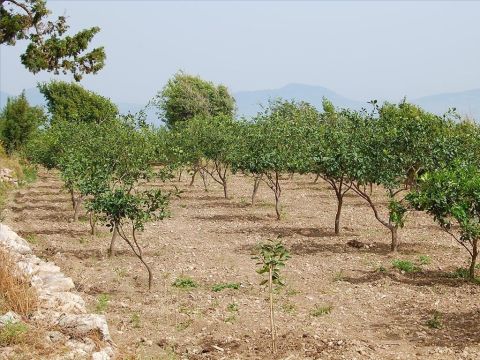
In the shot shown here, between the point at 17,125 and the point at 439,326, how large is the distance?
45675 millimetres

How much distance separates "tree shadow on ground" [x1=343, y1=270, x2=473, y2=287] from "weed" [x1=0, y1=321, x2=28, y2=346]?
29.5ft

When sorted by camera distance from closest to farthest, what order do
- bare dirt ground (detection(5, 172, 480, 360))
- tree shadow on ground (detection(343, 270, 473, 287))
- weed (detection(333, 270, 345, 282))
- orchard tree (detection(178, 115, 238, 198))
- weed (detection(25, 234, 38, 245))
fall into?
bare dirt ground (detection(5, 172, 480, 360))
tree shadow on ground (detection(343, 270, 473, 287))
weed (detection(333, 270, 345, 282))
weed (detection(25, 234, 38, 245))
orchard tree (detection(178, 115, 238, 198))

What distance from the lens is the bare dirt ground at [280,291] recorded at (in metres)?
10.3

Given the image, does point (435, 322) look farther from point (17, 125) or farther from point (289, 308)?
point (17, 125)

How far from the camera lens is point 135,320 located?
1157cm

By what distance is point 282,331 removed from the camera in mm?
10984

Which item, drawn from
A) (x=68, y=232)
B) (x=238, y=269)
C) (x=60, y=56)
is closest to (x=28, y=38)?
(x=60, y=56)

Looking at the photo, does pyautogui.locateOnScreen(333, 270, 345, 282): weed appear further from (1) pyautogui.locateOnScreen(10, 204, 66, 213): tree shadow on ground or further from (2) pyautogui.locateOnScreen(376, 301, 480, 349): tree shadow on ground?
(1) pyautogui.locateOnScreen(10, 204, 66, 213): tree shadow on ground

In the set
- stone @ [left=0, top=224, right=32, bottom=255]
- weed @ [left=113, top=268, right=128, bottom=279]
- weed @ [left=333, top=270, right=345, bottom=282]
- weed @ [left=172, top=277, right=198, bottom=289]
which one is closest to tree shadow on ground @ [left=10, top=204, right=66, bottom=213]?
stone @ [left=0, top=224, right=32, bottom=255]

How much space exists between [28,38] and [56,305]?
16227 millimetres

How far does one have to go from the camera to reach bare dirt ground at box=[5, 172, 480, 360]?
33.9 ft

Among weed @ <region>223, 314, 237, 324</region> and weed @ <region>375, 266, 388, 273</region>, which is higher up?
Answer: weed @ <region>375, 266, 388, 273</region>

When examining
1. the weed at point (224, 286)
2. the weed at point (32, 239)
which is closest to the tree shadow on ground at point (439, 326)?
the weed at point (224, 286)

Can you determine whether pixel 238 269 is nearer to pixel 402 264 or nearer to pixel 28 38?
pixel 402 264
